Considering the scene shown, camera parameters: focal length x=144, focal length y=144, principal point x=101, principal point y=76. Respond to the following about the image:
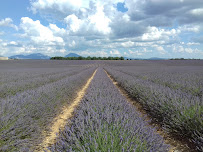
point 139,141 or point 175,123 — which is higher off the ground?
point 139,141

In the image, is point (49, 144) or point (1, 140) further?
point (49, 144)

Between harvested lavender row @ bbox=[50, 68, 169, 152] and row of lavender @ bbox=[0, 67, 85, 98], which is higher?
harvested lavender row @ bbox=[50, 68, 169, 152]

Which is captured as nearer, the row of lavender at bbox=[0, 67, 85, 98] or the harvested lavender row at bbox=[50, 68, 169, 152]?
the harvested lavender row at bbox=[50, 68, 169, 152]

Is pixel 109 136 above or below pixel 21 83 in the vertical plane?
above

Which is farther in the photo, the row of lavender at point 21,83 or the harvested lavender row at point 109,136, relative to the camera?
the row of lavender at point 21,83

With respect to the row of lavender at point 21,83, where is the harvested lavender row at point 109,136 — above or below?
above

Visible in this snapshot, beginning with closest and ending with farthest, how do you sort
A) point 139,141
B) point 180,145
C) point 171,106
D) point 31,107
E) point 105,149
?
point 105,149, point 139,141, point 180,145, point 31,107, point 171,106

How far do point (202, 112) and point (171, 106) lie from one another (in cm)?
71

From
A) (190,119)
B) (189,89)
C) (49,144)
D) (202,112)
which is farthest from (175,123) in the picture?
(189,89)

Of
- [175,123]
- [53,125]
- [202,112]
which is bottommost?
[53,125]

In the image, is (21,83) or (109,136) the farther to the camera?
(21,83)

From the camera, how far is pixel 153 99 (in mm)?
4449

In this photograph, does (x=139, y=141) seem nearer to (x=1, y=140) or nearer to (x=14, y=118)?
(x=1, y=140)

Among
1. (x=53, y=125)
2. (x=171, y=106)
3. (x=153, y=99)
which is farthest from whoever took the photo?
(x=153, y=99)
